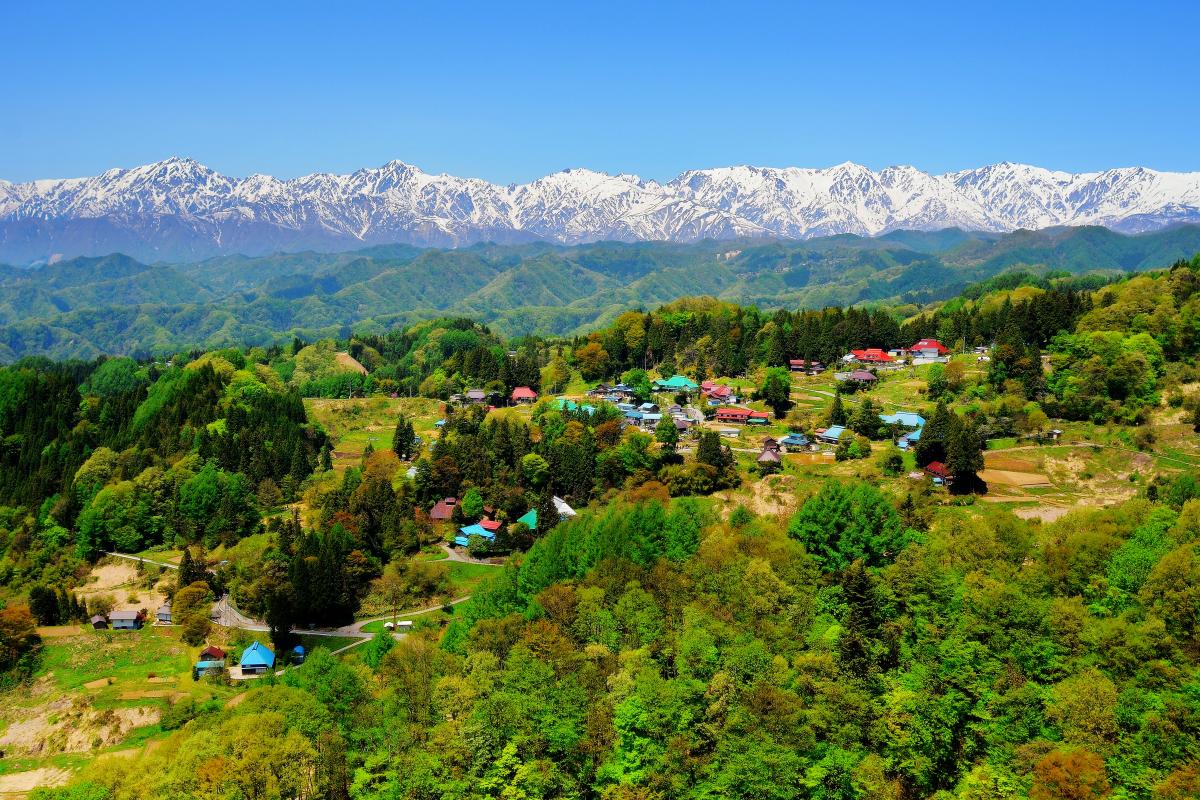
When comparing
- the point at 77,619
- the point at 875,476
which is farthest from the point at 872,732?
the point at 77,619

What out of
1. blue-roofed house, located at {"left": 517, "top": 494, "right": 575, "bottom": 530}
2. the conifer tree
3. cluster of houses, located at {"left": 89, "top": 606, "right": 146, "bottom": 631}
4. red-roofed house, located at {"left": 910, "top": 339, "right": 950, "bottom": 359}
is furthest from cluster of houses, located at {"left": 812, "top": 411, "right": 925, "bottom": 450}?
cluster of houses, located at {"left": 89, "top": 606, "right": 146, "bottom": 631}

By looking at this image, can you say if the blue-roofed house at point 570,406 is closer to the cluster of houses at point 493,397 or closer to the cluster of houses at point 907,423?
the cluster of houses at point 493,397

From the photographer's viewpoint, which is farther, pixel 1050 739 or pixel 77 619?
pixel 77 619

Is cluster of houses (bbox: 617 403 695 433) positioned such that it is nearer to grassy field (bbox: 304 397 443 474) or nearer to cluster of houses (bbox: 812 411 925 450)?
cluster of houses (bbox: 812 411 925 450)

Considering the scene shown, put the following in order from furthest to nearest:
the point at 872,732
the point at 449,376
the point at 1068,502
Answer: the point at 449,376
the point at 1068,502
the point at 872,732

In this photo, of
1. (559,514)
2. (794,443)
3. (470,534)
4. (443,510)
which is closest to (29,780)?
(470,534)

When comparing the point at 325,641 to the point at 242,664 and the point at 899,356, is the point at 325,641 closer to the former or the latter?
the point at 242,664

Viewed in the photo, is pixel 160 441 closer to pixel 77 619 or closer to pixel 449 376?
pixel 77 619

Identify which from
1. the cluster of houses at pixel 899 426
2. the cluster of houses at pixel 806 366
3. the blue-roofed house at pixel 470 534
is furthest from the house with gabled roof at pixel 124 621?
the cluster of houses at pixel 806 366
